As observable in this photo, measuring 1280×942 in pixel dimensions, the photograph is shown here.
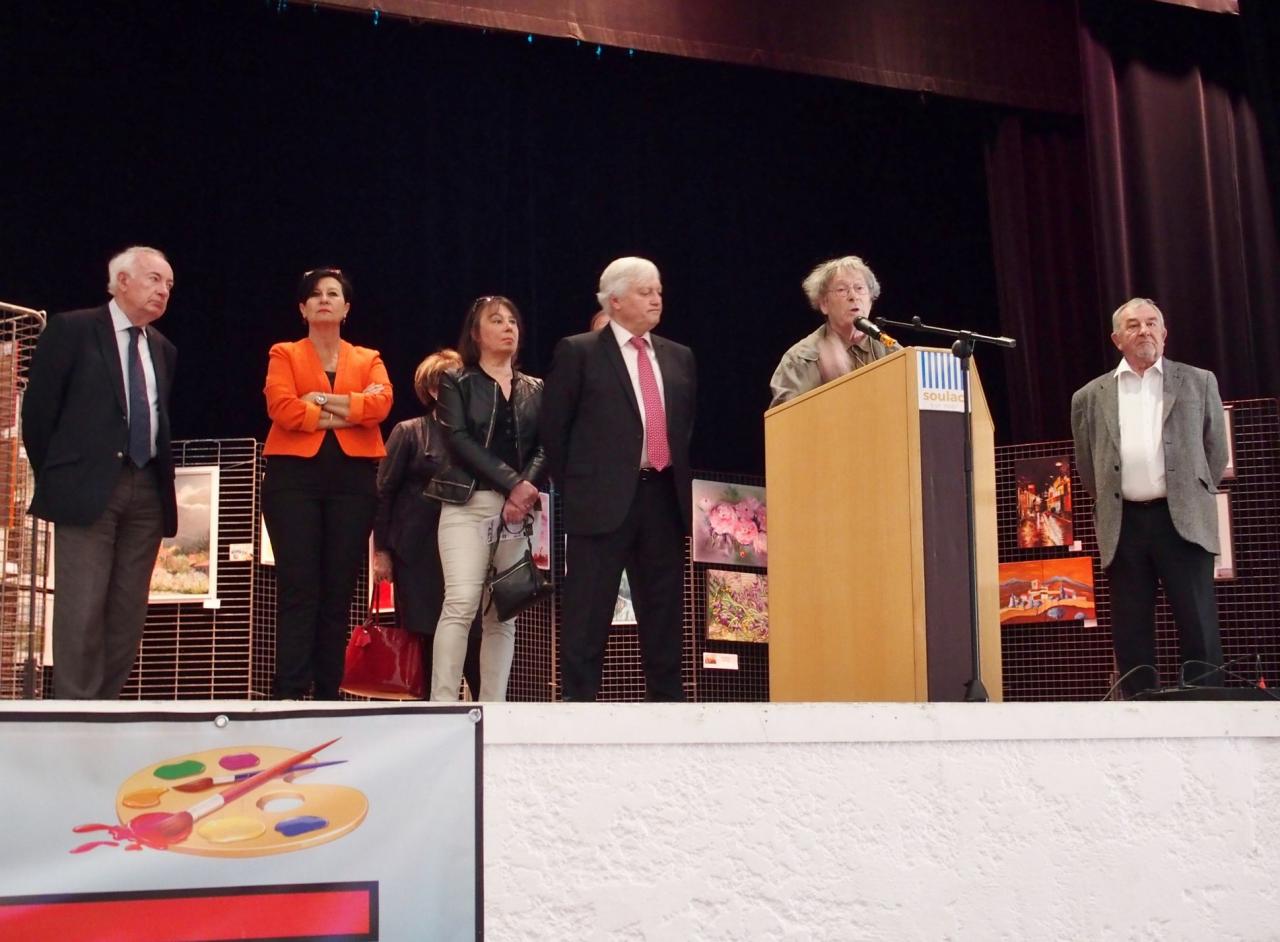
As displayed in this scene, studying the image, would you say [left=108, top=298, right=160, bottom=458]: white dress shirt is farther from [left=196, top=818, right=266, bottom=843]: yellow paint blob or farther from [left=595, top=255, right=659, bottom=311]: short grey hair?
[left=196, top=818, right=266, bottom=843]: yellow paint blob

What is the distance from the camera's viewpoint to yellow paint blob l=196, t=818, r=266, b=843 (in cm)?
281

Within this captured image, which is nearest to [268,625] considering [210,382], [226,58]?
[210,382]

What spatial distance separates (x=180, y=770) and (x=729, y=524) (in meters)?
4.38

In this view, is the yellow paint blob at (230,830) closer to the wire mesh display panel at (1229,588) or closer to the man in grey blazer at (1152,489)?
the man in grey blazer at (1152,489)

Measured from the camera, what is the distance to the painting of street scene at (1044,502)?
6730mm

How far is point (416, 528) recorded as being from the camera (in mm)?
5094

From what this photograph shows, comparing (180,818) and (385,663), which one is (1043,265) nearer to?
(385,663)

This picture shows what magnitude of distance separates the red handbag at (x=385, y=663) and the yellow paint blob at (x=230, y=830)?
2184 mm

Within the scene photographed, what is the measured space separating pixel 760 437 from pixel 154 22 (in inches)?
132

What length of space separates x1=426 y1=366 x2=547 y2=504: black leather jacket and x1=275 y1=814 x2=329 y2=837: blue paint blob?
1.84m

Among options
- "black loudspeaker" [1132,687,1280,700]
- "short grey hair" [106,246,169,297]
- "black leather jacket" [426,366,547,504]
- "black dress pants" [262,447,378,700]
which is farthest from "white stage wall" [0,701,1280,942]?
"short grey hair" [106,246,169,297]

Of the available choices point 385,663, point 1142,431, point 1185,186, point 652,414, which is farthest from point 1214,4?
point 385,663

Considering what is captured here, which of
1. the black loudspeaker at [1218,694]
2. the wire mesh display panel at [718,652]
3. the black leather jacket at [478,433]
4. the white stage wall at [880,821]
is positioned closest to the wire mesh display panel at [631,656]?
the wire mesh display panel at [718,652]

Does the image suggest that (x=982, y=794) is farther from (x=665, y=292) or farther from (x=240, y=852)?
(x=665, y=292)
